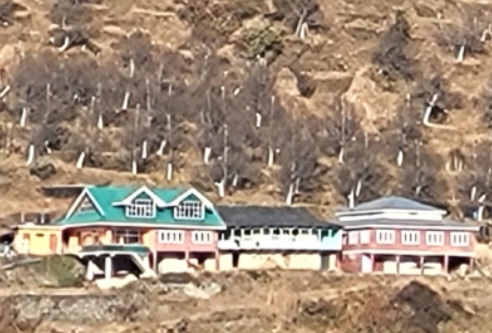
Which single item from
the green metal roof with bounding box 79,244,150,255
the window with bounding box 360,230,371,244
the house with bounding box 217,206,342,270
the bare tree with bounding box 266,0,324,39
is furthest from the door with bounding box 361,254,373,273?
the bare tree with bounding box 266,0,324,39

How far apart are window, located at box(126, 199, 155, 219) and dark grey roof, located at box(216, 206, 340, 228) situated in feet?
10.6

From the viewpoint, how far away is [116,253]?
5744 cm

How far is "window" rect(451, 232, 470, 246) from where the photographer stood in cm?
6278

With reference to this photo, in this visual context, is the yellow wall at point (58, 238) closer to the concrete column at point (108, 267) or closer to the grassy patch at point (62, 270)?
the concrete column at point (108, 267)

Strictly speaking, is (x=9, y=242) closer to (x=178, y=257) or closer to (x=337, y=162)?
(x=178, y=257)

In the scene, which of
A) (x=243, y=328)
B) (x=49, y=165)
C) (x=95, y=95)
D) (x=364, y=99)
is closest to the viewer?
(x=243, y=328)

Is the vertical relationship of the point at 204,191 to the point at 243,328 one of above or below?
above

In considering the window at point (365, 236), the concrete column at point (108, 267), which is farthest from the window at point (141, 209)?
the window at point (365, 236)

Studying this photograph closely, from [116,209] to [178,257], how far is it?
334cm

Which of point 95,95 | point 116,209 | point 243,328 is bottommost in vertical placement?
point 243,328

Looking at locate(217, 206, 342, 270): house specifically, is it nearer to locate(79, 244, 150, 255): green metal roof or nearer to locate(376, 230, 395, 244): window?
locate(376, 230, 395, 244): window

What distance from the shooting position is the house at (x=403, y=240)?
6206 centimetres

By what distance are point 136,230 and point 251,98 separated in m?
18.7

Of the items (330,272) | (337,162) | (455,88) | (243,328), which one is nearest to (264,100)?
(337,162)
